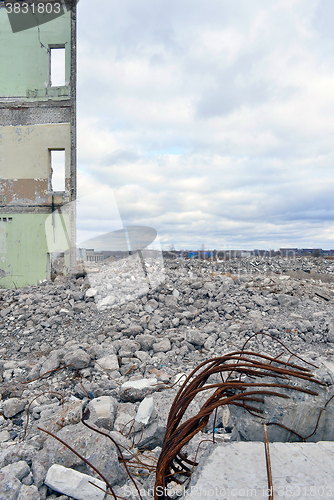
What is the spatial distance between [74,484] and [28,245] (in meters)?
9.37

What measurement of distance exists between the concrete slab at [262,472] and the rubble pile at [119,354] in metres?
0.14

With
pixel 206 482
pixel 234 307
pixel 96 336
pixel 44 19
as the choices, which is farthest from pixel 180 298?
pixel 44 19

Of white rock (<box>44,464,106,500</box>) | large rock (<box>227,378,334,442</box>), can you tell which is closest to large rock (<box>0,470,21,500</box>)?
white rock (<box>44,464,106,500</box>)

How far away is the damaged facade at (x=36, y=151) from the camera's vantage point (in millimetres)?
9711

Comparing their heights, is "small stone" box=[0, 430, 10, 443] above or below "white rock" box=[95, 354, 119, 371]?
below

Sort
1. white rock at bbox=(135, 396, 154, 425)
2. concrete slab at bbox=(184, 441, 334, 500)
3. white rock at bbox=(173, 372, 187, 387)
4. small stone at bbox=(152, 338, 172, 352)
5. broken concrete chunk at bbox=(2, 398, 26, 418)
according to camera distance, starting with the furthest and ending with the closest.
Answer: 1. small stone at bbox=(152, 338, 172, 352)
2. white rock at bbox=(173, 372, 187, 387)
3. broken concrete chunk at bbox=(2, 398, 26, 418)
4. white rock at bbox=(135, 396, 154, 425)
5. concrete slab at bbox=(184, 441, 334, 500)

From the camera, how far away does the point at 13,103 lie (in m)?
Answer: 9.97

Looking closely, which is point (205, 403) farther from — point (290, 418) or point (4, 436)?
point (4, 436)

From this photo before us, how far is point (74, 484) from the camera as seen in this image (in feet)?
5.36

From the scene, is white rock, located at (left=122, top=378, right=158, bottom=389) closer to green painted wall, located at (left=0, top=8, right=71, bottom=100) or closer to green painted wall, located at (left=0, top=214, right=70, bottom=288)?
green painted wall, located at (left=0, top=214, right=70, bottom=288)

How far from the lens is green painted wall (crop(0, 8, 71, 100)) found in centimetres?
982

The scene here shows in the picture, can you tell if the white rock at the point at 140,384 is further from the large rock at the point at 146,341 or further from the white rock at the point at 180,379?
the large rock at the point at 146,341

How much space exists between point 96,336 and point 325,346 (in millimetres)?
3736

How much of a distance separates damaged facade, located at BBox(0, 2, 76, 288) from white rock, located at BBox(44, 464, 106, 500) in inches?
335
